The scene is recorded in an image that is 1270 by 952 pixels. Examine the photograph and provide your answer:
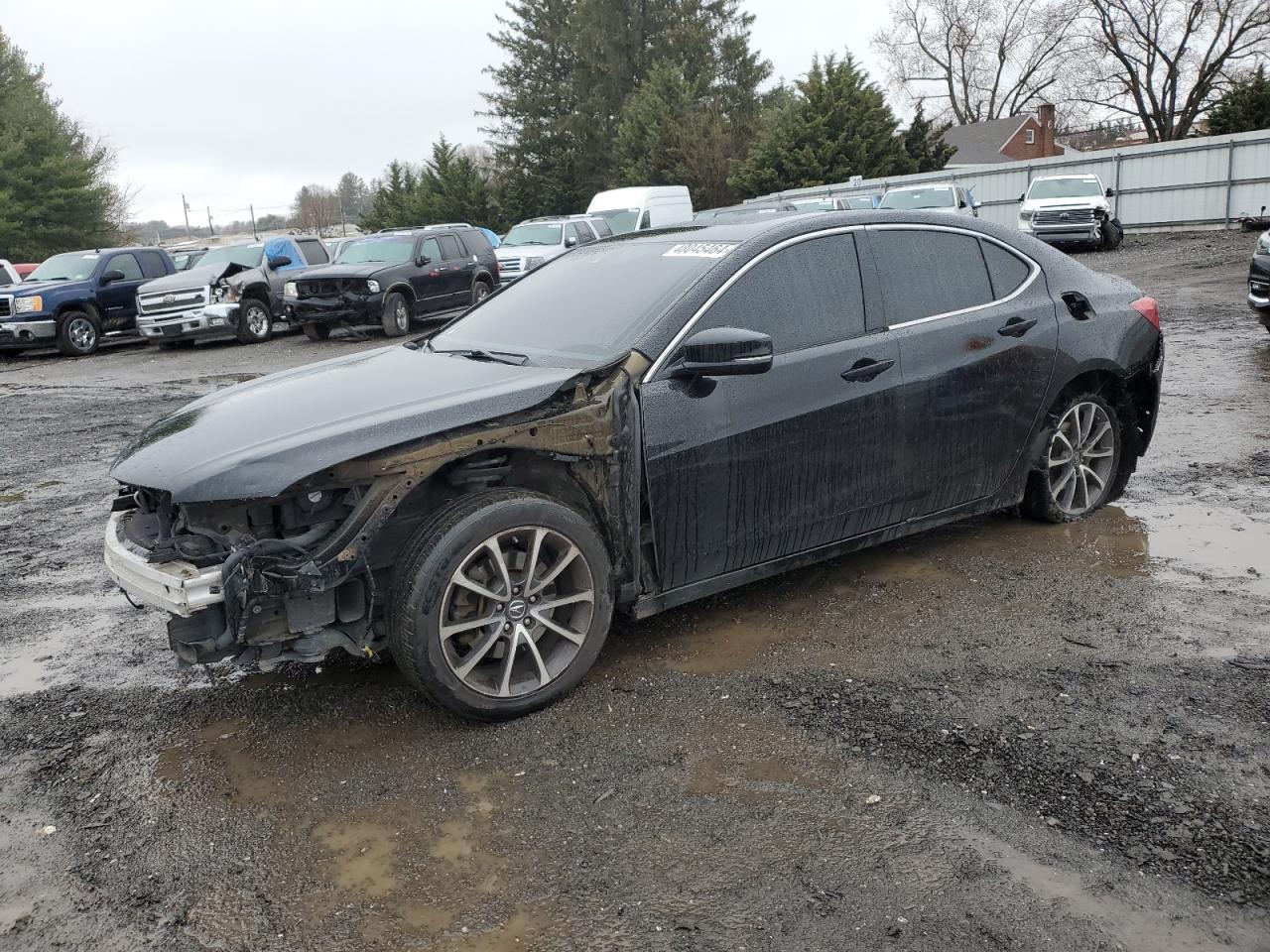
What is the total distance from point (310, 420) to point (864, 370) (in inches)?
87.7

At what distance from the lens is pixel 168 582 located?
342 cm

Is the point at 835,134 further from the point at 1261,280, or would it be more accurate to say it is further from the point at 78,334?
the point at 1261,280

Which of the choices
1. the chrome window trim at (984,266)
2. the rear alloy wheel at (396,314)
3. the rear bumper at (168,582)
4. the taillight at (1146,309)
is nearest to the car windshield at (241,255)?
the rear alloy wheel at (396,314)

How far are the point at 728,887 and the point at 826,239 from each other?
2817 millimetres

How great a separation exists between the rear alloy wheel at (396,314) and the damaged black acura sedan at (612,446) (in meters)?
13.2

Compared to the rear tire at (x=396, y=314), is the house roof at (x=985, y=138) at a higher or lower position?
higher

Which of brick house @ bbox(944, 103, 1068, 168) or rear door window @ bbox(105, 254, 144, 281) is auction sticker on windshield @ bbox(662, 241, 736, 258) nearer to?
rear door window @ bbox(105, 254, 144, 281)

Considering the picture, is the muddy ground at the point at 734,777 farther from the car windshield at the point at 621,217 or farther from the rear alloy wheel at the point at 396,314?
the car windshield at the point at 621,217

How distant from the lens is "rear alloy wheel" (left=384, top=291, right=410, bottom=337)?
711 inches

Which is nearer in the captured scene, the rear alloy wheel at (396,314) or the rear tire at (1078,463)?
the rear tire at (1078,463)

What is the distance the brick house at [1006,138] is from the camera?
61312 mm

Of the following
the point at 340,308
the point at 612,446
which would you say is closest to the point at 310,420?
the point at 612,446

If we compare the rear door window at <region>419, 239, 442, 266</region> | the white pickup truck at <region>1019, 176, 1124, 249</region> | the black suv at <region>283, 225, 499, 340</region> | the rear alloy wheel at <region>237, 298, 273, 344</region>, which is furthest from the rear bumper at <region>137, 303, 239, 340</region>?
the white pickup truck at <region>1019, 176, 1124, 249</region>

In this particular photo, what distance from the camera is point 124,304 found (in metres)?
20.2
